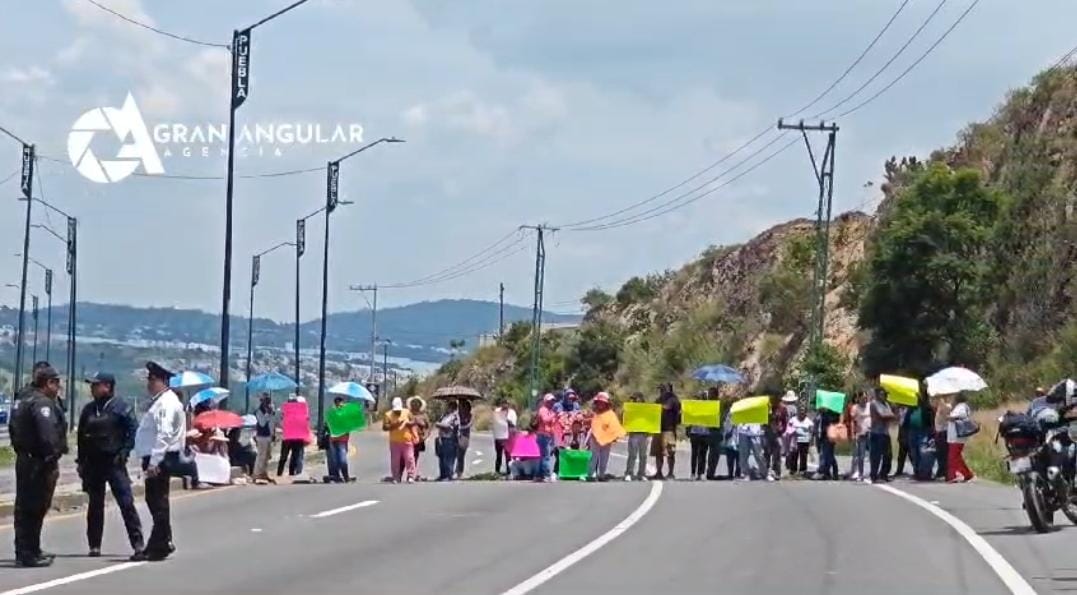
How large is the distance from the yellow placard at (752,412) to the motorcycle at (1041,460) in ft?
42.2

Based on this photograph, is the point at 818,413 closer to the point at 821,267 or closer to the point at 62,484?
the point at 62,484

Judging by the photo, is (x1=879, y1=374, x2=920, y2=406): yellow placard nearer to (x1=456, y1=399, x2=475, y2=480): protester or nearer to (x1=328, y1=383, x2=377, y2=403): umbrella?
(x1=456, y1=399, x2=475, y2=480): protester

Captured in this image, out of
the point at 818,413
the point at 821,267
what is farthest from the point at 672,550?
the point at 821,267

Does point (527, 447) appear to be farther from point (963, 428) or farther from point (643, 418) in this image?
point (963, 428)

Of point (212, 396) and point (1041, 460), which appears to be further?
point (212, 396)

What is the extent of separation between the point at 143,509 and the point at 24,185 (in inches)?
1281

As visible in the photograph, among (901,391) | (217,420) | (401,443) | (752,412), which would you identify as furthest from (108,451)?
(901,391)

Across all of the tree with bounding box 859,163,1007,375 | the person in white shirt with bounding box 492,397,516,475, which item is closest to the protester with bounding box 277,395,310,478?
the person in white shirt with bounding box 492,397,516,475

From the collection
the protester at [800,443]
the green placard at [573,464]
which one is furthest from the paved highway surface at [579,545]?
the protester at [800,443]

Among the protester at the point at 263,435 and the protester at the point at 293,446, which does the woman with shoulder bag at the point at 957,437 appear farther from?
the protester at the point at 263,435

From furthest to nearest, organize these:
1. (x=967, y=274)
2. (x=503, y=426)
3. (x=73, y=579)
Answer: (x=967, y=274) < (x=503, y=426) < (x=73, y=579)

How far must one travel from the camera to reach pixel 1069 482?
1836 cm

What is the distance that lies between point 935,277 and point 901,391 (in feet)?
105

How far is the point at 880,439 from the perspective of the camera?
30.6 meters
